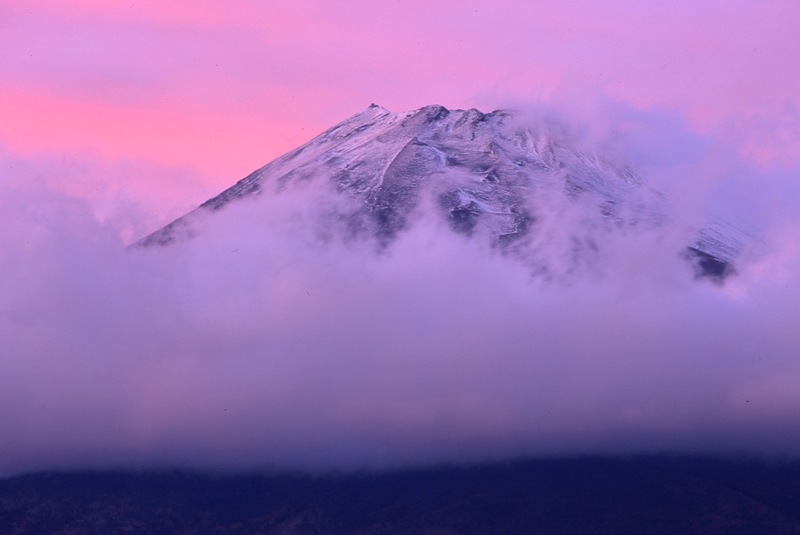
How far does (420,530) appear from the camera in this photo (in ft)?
626

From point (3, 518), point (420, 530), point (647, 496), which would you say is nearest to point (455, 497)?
point (420, 530)

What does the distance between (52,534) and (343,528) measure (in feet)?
101

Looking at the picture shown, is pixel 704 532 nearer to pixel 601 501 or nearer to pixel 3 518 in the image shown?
pixel 601 501

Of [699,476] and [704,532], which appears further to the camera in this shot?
[699,476]

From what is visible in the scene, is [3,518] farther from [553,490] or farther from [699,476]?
[699,476]

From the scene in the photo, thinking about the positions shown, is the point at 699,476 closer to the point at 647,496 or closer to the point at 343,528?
the point at 647,496

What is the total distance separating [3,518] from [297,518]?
31552 millimetres

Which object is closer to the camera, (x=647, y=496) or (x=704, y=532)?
(x=704, y=532)

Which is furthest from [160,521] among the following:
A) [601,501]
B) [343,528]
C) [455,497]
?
[601,501]

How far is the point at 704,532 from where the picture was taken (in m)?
179

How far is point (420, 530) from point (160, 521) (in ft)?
95.1

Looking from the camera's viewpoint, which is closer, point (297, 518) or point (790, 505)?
point (790, 505)

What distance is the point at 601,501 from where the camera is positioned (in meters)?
192

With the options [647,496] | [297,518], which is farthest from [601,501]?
[297,518]
